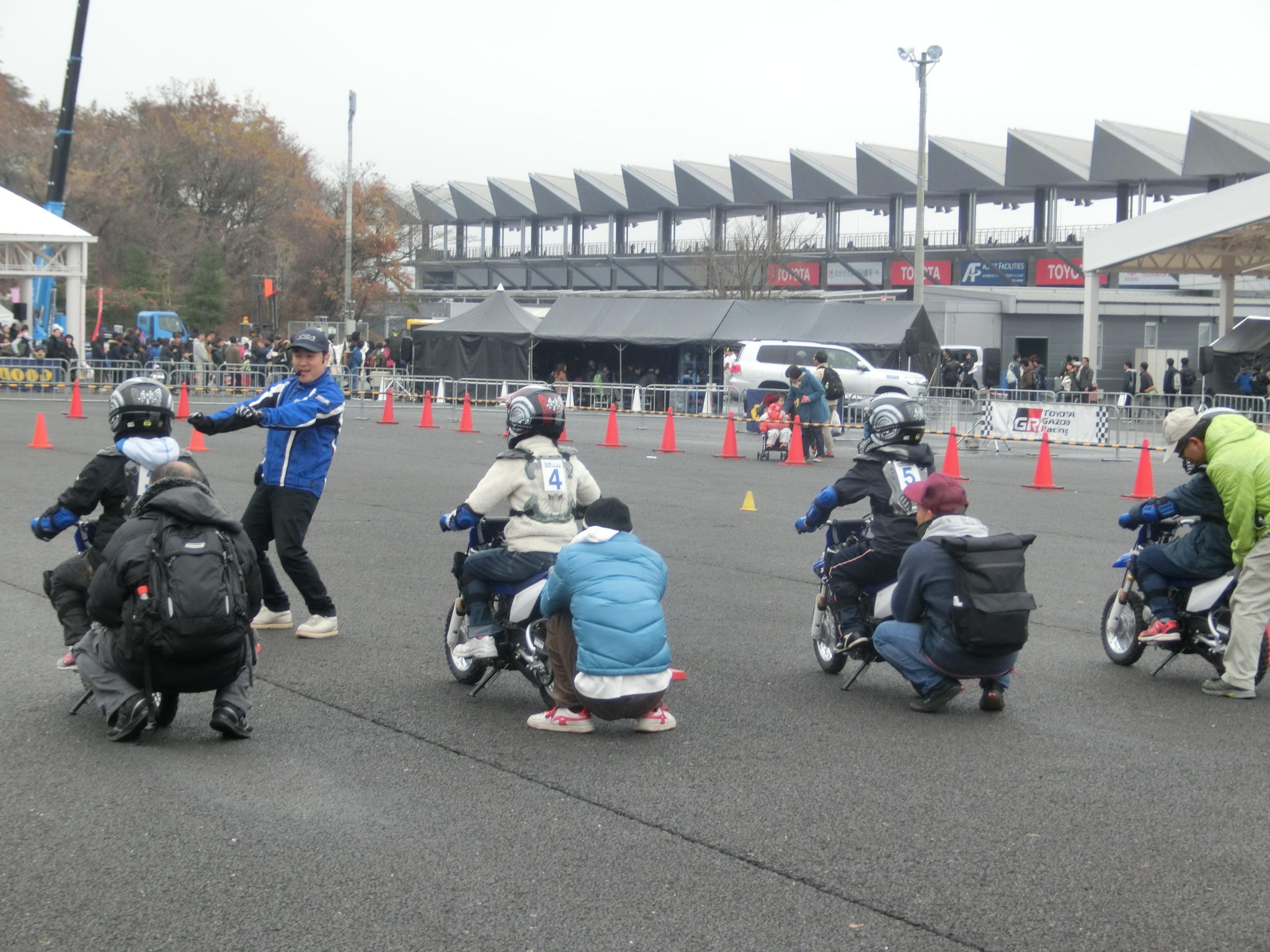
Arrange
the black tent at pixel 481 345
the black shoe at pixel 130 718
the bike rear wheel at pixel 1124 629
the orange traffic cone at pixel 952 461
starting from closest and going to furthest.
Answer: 1. the black shoe at pixel 130 718
2. the bike rear wheel at pixel 1124 629
3. the orange traffic cone at pixel 952 461
4. the black tent at pixel 481 345

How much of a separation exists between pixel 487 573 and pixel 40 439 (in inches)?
626

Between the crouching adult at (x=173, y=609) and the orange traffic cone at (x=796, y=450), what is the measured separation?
16274 mm

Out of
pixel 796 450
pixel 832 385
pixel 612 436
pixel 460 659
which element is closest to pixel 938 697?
pixel 460 659

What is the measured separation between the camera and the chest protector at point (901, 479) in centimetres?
755

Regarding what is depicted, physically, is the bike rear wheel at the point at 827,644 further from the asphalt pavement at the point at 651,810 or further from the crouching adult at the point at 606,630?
the crouching adult at the point at 606,630

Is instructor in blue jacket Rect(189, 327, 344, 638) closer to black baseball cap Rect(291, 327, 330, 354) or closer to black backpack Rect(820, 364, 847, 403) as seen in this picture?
black baseball cap Rect(291, 327, 330, 354)

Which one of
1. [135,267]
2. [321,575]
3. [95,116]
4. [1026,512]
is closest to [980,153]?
[135,267]

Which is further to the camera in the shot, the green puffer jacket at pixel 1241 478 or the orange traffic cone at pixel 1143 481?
the orange traffic cone at pixel 1143 481

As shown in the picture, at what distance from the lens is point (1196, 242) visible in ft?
107

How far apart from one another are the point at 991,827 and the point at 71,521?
14.6 feet

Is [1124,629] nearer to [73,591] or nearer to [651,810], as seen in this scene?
[651,810]

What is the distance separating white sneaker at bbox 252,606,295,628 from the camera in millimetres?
8523

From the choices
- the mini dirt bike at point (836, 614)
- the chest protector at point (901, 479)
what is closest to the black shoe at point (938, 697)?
the mini dirt bike at point (836, 614)

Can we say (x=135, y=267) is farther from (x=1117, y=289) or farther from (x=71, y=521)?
(x=71, y=521)
